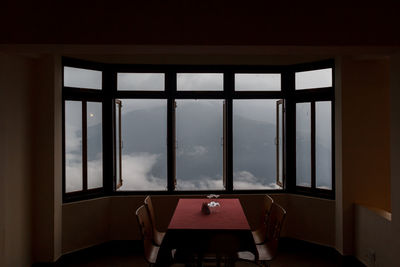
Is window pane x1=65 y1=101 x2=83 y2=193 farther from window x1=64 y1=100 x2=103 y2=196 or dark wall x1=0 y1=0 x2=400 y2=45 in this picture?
dark wall x1=0 y1=0 x2=400 y2=45

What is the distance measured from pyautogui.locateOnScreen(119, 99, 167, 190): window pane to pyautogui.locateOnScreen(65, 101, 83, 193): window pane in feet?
2.16

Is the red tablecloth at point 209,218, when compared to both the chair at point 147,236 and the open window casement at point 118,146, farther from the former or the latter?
the open window casement at point 118,146

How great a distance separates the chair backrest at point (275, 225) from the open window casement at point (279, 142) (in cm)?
148

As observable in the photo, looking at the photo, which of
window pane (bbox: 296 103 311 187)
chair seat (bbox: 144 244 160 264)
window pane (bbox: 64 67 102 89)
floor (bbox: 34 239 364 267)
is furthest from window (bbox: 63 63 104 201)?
window pane (bbox: 296 103 311 187)

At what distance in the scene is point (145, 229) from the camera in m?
3.62

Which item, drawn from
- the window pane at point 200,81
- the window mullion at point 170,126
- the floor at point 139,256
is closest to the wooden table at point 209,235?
the floor at point 139,256

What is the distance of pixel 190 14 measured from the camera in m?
2.97

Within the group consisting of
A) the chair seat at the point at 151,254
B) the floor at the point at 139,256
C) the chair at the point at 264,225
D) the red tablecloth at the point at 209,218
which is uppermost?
the red tablecloth at the point at 209,218

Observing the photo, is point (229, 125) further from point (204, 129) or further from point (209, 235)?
point (209, 235)

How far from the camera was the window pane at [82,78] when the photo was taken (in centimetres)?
461

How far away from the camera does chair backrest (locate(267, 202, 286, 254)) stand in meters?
3.45

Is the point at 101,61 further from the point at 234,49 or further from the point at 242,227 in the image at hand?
the point at 242,227

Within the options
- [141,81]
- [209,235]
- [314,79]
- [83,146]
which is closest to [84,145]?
[83,146]

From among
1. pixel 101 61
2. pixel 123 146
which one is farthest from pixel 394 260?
pixel 101 61
